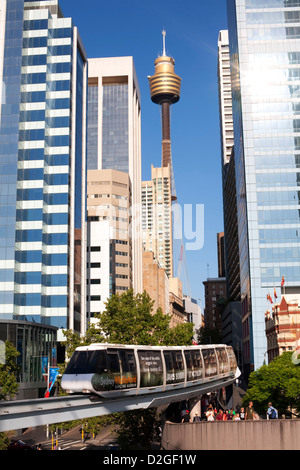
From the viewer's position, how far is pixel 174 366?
137ft

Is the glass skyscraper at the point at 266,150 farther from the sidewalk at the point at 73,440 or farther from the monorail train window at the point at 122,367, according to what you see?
the monorail train window at the point at 122,367

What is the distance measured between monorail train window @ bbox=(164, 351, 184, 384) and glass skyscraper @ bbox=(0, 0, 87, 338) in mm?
54845

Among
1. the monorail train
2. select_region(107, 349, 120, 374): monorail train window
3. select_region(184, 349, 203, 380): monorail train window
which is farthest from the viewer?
select_region(184, 349, 203, 380): monorail train window

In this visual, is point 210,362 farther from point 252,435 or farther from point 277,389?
point 252,435

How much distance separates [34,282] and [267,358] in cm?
4711

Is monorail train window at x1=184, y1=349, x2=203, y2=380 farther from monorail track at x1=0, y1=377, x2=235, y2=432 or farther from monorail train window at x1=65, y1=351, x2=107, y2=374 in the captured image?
monorail train window at x1=65, y1=351, x2=107, y2=374

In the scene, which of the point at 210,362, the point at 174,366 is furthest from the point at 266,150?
the point at 174,366

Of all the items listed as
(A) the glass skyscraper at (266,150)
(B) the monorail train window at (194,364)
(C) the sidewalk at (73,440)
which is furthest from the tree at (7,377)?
(A) the glass skyscraper at (266,150)

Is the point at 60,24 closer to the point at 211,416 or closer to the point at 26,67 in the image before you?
the point at 26,67

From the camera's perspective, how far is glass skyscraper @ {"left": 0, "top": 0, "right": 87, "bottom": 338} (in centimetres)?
9575

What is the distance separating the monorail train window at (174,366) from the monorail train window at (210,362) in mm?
7031

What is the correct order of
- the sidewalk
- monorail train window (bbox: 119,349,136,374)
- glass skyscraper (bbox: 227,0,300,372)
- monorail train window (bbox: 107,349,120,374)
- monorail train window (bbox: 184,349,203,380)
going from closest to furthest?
monorail train window (bbox: 107,349,120,374), monorail train window (bbox: 119,349,136,374), monorail train window (bbox: 184,349,203,380), the sidewalk, glass skyscraper (bbox: 227,0,300,372)

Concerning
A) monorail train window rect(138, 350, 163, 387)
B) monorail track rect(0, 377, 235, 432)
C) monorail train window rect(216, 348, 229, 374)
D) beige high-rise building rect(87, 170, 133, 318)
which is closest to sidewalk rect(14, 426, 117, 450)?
monorail train window rect(216, 348, 229, 374)

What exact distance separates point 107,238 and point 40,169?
35116mm
